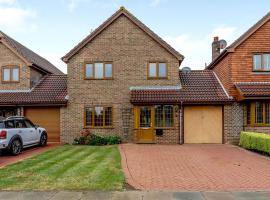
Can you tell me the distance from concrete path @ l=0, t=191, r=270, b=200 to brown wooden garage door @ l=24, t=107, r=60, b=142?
42.2 feet

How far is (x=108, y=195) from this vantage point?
7348 mm

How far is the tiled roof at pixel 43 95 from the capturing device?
19609mm

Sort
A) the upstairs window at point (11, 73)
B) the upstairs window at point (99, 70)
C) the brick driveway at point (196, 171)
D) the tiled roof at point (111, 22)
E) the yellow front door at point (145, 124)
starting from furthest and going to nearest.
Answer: the upstairs window at point (11, 73)
the upstairs window at point (99, 70)
the tiled roof at point (111, 22)
the yellow front door at point (145, 124)
the brick driveway at point (196, 171)

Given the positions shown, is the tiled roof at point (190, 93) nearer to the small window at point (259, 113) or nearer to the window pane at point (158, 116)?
the window pane at point (158, 116)

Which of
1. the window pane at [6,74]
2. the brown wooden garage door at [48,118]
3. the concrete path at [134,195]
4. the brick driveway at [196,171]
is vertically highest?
the window pane at [6,74]

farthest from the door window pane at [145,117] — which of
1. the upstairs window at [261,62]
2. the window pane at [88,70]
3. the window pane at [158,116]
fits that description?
the upstairs window at [261,62]

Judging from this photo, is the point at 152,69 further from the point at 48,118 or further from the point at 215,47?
the point at 215,47

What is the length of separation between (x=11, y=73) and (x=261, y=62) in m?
17.3

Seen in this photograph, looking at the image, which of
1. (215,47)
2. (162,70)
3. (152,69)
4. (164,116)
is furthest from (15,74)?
(215,47)

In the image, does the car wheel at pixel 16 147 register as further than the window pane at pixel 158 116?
No

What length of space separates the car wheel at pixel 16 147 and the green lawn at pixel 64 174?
1.47m

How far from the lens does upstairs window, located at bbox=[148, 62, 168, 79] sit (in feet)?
65.6

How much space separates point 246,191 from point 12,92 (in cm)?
1777

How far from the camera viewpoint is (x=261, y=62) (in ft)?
63.0
